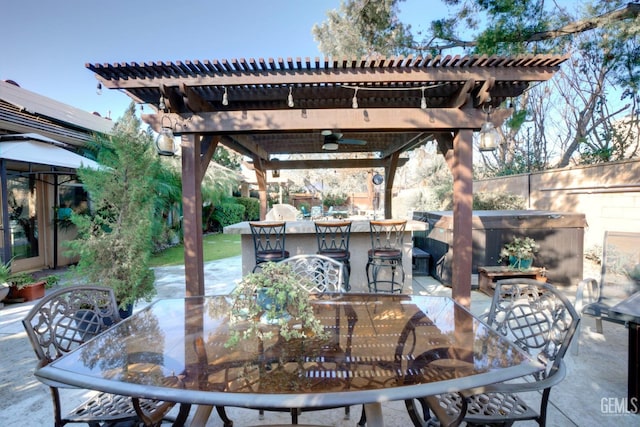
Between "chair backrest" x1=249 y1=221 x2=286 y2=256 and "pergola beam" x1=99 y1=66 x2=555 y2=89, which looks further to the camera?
"chair backrest" x1=249 y1=221 x2=286 y2=256

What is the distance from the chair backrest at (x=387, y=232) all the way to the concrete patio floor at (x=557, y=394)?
2.17 meters

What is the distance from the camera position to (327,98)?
383 cm

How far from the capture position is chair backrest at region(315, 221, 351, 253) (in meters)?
4.07

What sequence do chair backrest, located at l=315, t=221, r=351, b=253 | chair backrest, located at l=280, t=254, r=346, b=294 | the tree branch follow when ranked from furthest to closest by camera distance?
the tree branch < chair backrest, located at l=315, t=221, r=351, b=253 < chair backrest, located at l=280, t=254, r=346, b=294

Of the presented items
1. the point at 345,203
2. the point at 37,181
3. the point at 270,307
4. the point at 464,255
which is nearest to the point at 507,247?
the point at 464,255

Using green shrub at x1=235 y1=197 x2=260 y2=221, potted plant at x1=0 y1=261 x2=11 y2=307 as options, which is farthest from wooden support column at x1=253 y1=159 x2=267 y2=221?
green shrub at x1=235 y1=197 x2=260 y2=221

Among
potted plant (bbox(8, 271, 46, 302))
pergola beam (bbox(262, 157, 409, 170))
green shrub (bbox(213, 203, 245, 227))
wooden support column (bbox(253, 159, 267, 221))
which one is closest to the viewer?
potted plant (bbox(8, 271, 46, 302))

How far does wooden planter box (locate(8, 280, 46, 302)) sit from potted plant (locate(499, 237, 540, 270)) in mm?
7225

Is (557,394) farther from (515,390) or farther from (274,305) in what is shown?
(274,305)

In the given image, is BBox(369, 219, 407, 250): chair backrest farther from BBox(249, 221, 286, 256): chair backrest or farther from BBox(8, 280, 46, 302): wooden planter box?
BBox(8, 280, 46, 302): wooden planter box

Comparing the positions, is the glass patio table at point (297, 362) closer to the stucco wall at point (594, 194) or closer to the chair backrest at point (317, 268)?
the chair backrest at point (317, 268)

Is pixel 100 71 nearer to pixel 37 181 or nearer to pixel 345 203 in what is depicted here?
pixel 37 181

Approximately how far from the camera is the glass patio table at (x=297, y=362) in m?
1.06

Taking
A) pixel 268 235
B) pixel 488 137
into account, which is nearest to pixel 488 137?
pixel 488 137
